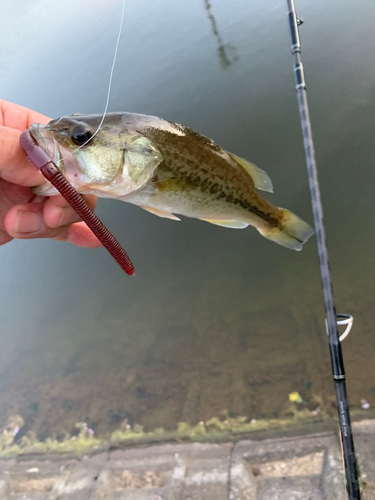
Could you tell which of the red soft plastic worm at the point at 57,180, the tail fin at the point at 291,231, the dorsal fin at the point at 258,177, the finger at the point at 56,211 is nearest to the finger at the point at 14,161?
the red soft plastic worm at the point at 57,180

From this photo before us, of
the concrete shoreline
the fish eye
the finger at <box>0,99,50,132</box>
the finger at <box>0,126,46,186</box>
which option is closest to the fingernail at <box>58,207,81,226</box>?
the finger at <box>0,126,46,186</box>

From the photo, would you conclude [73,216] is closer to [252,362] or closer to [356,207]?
[252,362]

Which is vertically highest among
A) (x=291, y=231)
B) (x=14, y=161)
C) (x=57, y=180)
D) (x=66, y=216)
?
(x=14, y=161)

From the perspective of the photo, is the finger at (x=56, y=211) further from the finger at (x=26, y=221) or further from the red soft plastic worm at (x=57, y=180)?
the red soft plastic worm at (x=57, y=180)

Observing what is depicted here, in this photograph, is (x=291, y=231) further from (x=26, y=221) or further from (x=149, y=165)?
(x=26, y=221)

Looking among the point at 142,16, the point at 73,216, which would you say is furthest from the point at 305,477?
the point at 142,16

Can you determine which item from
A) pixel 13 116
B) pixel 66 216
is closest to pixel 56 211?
pixel 66 216
